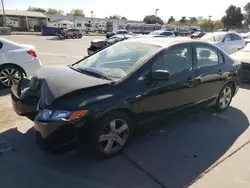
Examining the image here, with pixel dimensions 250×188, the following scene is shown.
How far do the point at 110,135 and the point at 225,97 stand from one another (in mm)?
2994

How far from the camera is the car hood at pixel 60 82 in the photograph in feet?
9.58

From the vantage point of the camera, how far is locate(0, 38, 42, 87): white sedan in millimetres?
6102

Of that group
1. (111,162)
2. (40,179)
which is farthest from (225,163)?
(40,179)

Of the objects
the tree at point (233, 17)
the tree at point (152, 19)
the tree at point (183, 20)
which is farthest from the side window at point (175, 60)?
the tree at point (183, 20)

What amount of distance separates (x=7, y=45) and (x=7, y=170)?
4192 mm

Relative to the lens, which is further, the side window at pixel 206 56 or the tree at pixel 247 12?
the tree at pixel 247 12

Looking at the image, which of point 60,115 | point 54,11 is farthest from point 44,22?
point 60,115

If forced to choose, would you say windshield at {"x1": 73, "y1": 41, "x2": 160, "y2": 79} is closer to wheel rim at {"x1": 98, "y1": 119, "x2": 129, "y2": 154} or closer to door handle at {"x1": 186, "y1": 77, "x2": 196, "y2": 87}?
wheel rim at {"x1": 98, "y1": 119, "x2": 129, "y2": 154}

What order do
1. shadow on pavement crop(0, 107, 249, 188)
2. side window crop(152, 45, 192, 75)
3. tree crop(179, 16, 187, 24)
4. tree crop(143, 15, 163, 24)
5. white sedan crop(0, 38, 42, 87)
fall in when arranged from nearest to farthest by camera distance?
shadow on pavement crop(0, 107, 249, 188) < side window crop(152, 45, 192, 75) < white sedan crop(0, 38, 42, 87) < tree crop(143, 15, 163, 24) < tree crop(179, 16, 187, 24)

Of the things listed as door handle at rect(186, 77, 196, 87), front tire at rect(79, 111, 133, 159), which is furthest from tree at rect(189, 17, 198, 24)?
front tire at rect(79, 111, 133, 159)

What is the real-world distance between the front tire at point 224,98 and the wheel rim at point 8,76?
4932mm

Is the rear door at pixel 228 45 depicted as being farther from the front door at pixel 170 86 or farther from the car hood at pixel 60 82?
the car hood at pixel 60 82

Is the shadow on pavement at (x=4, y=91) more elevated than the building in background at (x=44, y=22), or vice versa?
the building in background at (x=44, y=22)

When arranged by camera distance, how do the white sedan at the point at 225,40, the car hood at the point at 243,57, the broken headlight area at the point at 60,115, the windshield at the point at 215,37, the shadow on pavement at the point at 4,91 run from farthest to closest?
the windshield at the point at 215,37 → the white sedan at the point at 225,40 → the car hood at the point at 243,57 → the shadow on pavement at the point at 4,91 → the broken headlight area at the point at 60,115
